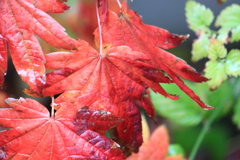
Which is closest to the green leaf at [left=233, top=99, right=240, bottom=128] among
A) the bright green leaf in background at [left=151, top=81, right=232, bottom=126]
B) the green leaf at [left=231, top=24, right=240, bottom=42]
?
the bright green leaf in background at [left=151, top=81, right=232, bottom=126]

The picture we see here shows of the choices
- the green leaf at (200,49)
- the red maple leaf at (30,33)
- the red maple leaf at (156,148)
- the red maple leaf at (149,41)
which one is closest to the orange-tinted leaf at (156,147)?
the red maple leaf at (156,148)

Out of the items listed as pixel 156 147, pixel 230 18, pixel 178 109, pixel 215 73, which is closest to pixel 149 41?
pixel 215 73

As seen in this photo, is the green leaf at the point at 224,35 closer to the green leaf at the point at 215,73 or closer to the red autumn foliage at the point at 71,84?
the green leaf at the point at 215,73

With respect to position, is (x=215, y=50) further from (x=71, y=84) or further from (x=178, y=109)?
(x=178, y=109)

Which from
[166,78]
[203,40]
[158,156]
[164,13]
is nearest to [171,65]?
[166,78]

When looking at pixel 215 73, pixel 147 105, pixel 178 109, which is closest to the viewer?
pixel 147 105
